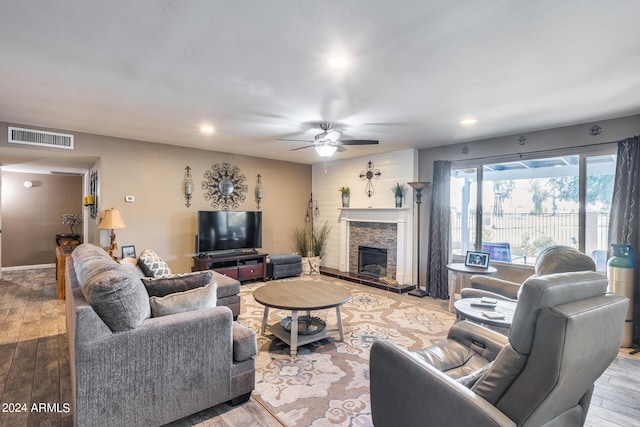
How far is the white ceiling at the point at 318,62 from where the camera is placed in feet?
5.78

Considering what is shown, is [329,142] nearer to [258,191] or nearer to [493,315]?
[493,315]

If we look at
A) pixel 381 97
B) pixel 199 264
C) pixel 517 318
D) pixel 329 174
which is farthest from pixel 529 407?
pixel 329 174

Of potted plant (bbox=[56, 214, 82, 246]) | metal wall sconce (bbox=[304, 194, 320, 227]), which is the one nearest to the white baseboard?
potted plant (bbox=[56, 214, 82, 246])

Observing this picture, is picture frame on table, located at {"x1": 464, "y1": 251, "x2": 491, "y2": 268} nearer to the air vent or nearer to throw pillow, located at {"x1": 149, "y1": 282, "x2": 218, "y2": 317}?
throw pillow, located at {"x1": 149, "y1": 282, "x2": 218, "y2": 317}

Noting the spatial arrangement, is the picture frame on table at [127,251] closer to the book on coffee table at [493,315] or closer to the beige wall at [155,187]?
the beige wall at [155,187]

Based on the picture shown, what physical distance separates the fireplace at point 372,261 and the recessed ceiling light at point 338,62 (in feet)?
13.8

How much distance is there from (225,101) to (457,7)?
7.41ft

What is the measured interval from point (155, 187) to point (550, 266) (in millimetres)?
5448

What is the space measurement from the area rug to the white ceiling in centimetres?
246

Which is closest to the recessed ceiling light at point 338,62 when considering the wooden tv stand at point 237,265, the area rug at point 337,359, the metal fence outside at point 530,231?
the area rug at point 337,359

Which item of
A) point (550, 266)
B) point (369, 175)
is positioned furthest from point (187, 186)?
point (550, 266)

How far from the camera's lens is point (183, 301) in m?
2.12

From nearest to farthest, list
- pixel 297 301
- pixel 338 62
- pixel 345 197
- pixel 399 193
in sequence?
pixel 338 62 → pixel 297 301 → pixel 399 193 → pixel 345 197

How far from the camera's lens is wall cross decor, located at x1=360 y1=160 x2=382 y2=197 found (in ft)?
19.9
